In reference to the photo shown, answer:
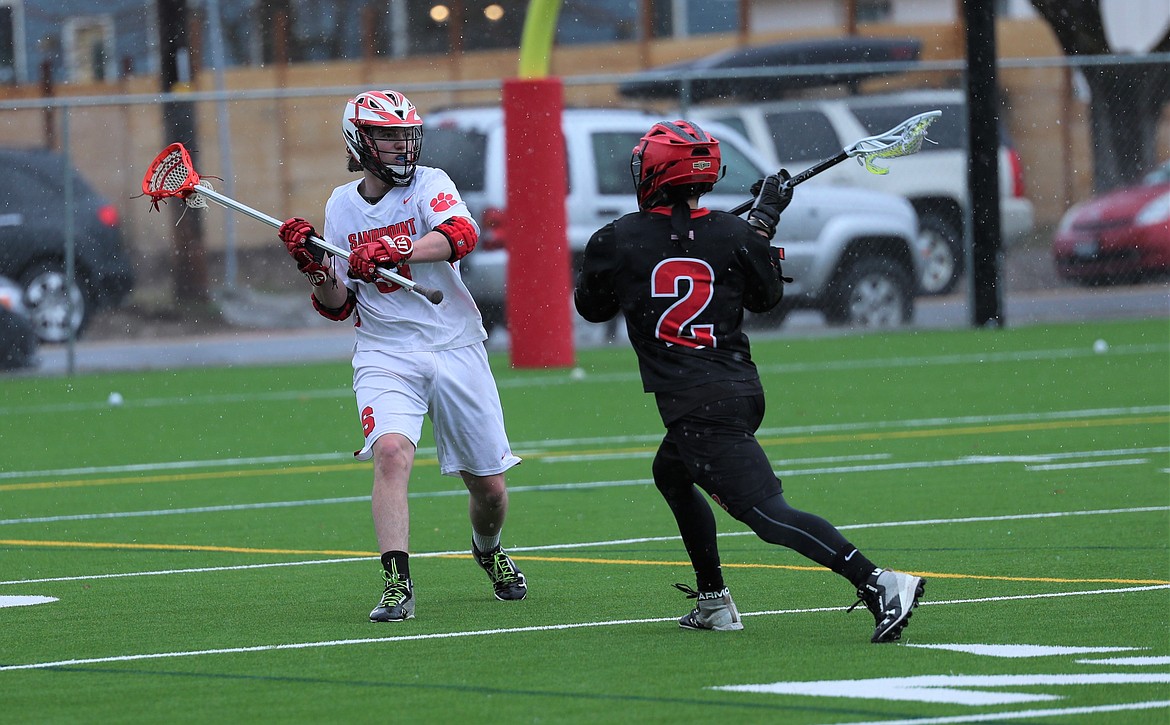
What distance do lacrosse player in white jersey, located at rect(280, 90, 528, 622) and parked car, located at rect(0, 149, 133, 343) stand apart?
12.5 meters

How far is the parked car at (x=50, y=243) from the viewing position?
20.6m

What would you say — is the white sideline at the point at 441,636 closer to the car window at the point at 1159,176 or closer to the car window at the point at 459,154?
the car window at the point at 459,154

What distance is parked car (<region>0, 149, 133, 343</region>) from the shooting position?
2064cm

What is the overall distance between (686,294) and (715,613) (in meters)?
1.12

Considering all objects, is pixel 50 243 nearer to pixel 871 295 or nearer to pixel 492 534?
pixel 871 295

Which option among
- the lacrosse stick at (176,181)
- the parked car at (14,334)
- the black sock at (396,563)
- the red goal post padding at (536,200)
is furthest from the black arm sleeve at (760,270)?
the parked car at (14,334)

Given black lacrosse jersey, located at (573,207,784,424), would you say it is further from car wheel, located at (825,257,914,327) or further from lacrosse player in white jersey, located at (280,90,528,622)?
car wheel, located at (825,257,914,327)

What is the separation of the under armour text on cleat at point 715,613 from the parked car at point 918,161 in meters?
15.2

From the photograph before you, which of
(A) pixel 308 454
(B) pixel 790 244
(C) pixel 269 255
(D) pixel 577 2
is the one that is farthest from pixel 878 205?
(D) pixel 577 2

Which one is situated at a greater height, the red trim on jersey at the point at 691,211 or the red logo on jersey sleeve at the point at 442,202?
the red logo on jersey sleeve at the point at 442,202

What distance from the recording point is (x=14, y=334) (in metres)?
19.8

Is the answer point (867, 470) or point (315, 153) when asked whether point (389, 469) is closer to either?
point (867, 470)

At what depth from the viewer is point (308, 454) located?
1402 cm

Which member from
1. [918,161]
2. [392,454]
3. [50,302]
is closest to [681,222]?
[392,454]
